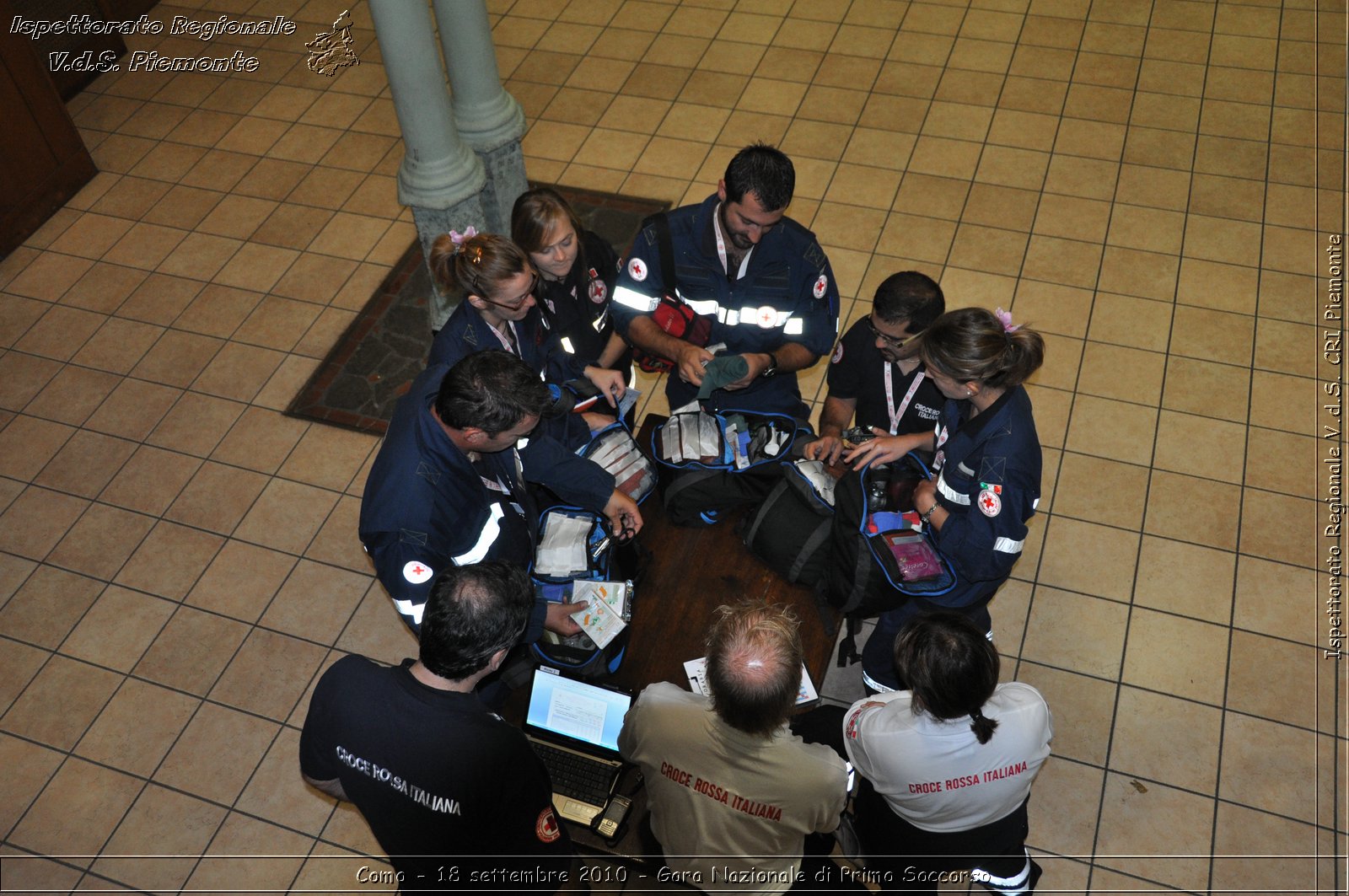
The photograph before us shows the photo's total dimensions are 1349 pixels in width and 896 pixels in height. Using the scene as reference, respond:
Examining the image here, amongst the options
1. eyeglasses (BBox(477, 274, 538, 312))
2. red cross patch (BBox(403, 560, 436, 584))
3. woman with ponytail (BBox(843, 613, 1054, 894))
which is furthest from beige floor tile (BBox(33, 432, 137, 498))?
woman with ponytail (BBox(843, 613, 1054, 894))

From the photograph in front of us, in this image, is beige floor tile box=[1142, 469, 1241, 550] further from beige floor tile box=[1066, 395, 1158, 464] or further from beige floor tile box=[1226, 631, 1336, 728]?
beige floor tile box=[1226, 631, 1336, 728]

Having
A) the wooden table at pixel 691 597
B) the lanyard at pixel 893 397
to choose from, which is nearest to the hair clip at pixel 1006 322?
the lanyard at pixel 893 397

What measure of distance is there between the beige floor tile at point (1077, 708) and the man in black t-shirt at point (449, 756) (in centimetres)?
226

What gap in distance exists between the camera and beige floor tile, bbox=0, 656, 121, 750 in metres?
4.04

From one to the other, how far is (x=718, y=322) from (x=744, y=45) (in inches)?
163

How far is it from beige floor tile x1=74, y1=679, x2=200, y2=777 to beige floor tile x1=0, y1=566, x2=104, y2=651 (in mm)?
501

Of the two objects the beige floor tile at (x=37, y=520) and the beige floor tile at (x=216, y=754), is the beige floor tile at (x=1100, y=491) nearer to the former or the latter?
the beige floor tile at (x=216, y=754)

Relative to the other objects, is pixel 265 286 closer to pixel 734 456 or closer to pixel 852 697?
pixel 734 456

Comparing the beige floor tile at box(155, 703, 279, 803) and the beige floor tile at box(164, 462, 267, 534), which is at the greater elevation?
the beige floor tile at box(164, 462, 267, 534)

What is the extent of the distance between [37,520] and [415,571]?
3.00m

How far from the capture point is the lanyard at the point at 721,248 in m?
3.64

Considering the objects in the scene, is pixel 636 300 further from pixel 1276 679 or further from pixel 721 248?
pixel 1276 679

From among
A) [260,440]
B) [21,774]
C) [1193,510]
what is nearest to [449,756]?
[21,774]

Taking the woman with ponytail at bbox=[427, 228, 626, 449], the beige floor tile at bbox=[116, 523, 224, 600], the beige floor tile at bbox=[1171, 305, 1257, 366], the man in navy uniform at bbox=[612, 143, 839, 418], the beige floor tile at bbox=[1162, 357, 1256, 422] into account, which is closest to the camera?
the woman with ponytail at bbox=[427, 228, 626, 449]
